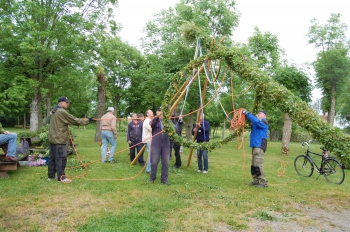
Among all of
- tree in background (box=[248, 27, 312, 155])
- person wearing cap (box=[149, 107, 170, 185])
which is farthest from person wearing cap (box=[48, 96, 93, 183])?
tree in background (box=[248, 27, 312, 155])

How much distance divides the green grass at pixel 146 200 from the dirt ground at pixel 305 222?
11 centimetres

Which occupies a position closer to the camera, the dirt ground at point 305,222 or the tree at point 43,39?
the dirt ground at point 305,222

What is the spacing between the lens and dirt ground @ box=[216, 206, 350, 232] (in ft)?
14.5

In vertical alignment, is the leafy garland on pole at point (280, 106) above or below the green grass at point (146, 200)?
above

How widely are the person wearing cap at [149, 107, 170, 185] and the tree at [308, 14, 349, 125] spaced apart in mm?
11688

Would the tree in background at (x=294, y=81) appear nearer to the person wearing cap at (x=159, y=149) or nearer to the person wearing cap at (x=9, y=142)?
the person wearing cap at (x=159, y=149)

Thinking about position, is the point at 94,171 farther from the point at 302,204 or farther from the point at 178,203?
the point at 302,204

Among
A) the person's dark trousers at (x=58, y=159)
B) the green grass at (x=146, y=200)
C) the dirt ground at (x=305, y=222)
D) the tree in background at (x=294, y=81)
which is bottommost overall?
the dirt ground at (x=305, y=222)

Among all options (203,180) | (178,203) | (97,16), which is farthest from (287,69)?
(178,203)

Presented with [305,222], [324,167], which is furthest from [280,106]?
[324,167]

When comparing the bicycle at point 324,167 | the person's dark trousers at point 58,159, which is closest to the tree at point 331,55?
the bicycle at point 324,167

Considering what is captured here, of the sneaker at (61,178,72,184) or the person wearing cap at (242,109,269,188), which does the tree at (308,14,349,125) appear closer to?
the person wearing cap at (242,109,269,188)

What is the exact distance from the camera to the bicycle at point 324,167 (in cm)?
827

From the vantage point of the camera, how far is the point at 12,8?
473 inches
